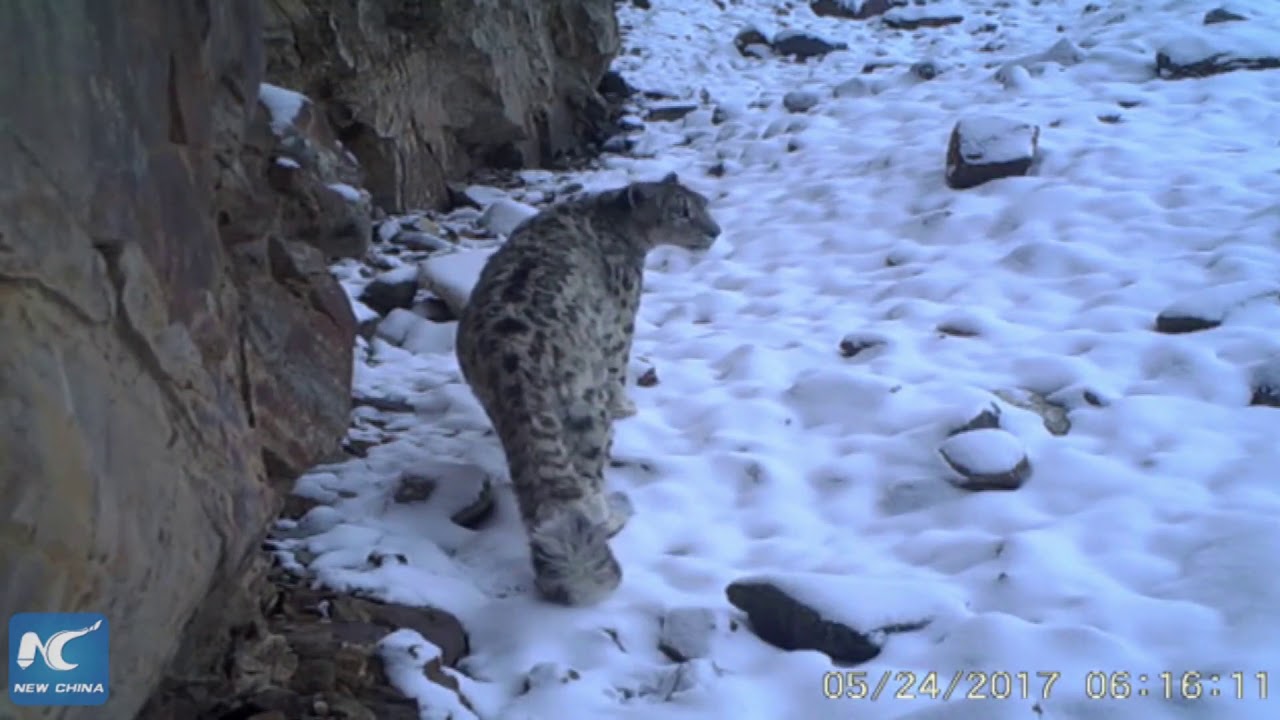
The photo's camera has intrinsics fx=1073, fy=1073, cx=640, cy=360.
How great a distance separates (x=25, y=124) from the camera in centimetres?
214

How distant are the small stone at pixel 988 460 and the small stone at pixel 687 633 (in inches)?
58.0

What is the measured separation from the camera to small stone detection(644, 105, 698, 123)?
12648mm

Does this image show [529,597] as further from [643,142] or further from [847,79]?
[847,79]

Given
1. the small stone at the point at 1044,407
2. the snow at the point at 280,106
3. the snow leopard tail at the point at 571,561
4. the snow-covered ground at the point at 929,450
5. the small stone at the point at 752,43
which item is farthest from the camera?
the small stone at the point at 752,43

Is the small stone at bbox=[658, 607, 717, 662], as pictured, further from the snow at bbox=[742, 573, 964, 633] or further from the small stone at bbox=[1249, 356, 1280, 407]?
the small stone at bbox=[1249, 356, 1280, 407]

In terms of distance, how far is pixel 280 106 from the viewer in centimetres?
567

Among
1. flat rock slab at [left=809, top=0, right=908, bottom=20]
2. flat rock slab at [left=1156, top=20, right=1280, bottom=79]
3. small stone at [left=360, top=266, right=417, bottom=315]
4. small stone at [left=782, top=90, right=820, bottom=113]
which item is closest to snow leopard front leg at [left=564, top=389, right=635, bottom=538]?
small stone at [left=360, top=266, right=417, bottom=315]

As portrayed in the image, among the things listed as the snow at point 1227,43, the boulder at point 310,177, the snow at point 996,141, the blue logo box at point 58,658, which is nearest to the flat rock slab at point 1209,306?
the snow at point 996,141

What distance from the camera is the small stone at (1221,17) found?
36.4 feet

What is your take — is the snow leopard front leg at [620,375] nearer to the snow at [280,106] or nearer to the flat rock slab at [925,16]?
the snow at [280,106]

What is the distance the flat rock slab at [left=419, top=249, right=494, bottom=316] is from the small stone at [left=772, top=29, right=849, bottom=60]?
28.0 feet

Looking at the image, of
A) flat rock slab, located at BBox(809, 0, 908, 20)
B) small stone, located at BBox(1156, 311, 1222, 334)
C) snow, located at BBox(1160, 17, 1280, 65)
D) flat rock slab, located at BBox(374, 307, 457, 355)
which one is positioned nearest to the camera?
small stone, located at BBox(1156, 311, 1222, 334)

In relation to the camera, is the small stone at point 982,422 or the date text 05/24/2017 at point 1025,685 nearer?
the date text 05/24/2017 at point 1025,685

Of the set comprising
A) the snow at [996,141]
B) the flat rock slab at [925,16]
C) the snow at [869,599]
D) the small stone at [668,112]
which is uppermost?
the flat rock slab at [925,16]
